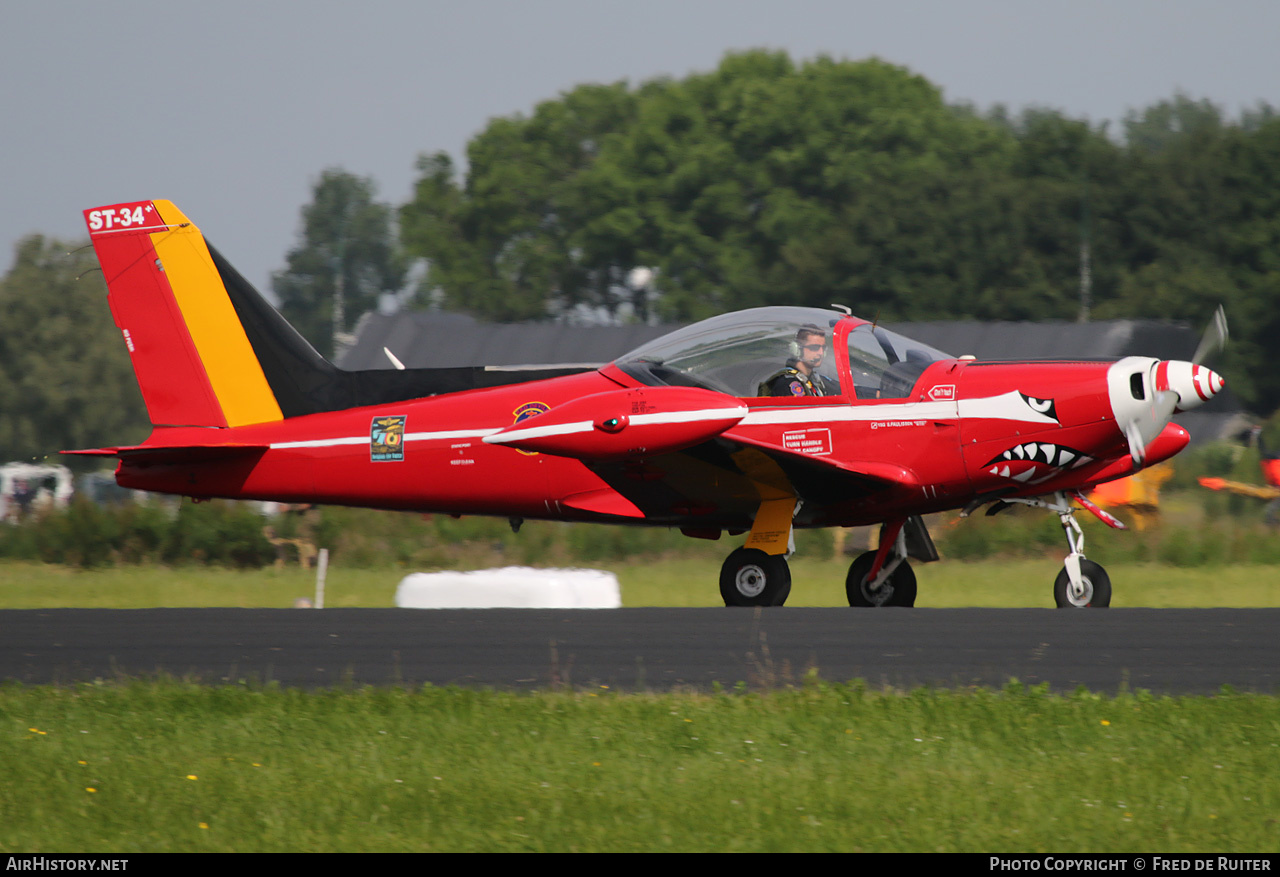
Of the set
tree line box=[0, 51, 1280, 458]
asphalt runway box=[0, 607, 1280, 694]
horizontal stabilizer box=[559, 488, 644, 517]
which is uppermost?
tree line box=[0, 51, 1280, 458]

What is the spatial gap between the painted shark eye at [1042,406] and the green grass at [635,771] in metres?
3.80

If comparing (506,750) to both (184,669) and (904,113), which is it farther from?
(904,113)

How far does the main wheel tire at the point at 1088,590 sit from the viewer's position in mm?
9891

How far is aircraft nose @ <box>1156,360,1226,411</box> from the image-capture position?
9641 millimetres

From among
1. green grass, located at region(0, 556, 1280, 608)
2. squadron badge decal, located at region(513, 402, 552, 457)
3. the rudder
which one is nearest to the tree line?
green grass, located at region(0, 556, 1280, 608)

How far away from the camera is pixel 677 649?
26.7ft

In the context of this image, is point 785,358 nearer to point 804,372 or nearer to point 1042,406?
point 804,372

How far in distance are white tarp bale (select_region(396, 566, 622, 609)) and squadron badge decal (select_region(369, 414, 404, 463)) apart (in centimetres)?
168

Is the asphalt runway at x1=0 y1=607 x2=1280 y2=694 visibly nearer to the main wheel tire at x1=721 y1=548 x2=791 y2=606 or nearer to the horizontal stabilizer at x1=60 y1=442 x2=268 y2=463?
the main wheel tire at x1=721 y1=548 x2=791 y2=606

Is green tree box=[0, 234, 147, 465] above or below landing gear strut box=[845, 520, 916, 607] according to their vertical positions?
above

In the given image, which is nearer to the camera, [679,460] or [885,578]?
[679,460]

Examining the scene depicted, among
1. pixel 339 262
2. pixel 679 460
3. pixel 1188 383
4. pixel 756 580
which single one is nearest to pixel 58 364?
pixel 679 460

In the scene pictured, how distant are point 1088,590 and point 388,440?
528cm

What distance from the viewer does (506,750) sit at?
5.95 m
